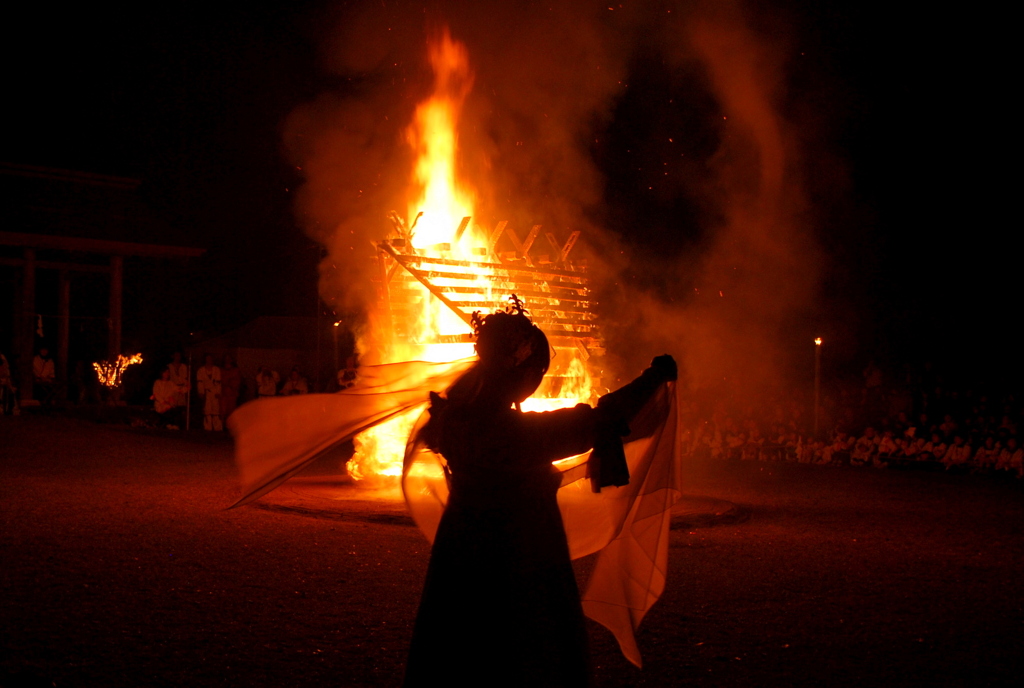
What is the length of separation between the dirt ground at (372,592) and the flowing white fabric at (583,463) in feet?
2.88

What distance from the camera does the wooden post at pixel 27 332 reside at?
1778 cm

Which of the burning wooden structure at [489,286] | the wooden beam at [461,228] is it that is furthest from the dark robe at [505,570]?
the wooden beam at [461,228]

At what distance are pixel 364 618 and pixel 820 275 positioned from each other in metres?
18.1

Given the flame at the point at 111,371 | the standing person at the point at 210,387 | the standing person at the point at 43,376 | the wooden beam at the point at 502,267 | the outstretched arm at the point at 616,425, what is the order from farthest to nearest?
the standing person at the point at 210,387
the flame at the point at 111,371
the standing person at the point at 43,376
the wooden beam at the point at 502,267
the outstretched arm at the point at 616,425

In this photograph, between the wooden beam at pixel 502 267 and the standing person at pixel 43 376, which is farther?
the standing person at pixel 43 376

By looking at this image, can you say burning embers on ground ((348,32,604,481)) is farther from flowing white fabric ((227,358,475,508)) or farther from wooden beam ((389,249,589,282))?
flowing white fabric ((227,358,475,508))

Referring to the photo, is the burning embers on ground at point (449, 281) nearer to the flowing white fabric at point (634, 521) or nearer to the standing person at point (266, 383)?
the flowing white fabric at point (634, 521)

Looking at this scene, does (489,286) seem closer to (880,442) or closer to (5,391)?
(880,442)

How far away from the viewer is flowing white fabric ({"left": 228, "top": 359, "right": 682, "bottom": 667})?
382 centimetres

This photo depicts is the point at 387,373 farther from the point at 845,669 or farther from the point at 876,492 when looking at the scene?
the point at 876,492

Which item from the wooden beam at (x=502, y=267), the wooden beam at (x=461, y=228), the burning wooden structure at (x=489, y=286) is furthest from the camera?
the wooden beam at (x=461, y=228)

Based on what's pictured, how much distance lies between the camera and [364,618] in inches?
216

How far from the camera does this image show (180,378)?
18.4 meters

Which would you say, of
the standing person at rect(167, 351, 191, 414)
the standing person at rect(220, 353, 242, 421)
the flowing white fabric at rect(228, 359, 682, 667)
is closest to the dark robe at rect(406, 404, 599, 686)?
the flowing white fabric at rect(228, 359, 682, 667)
